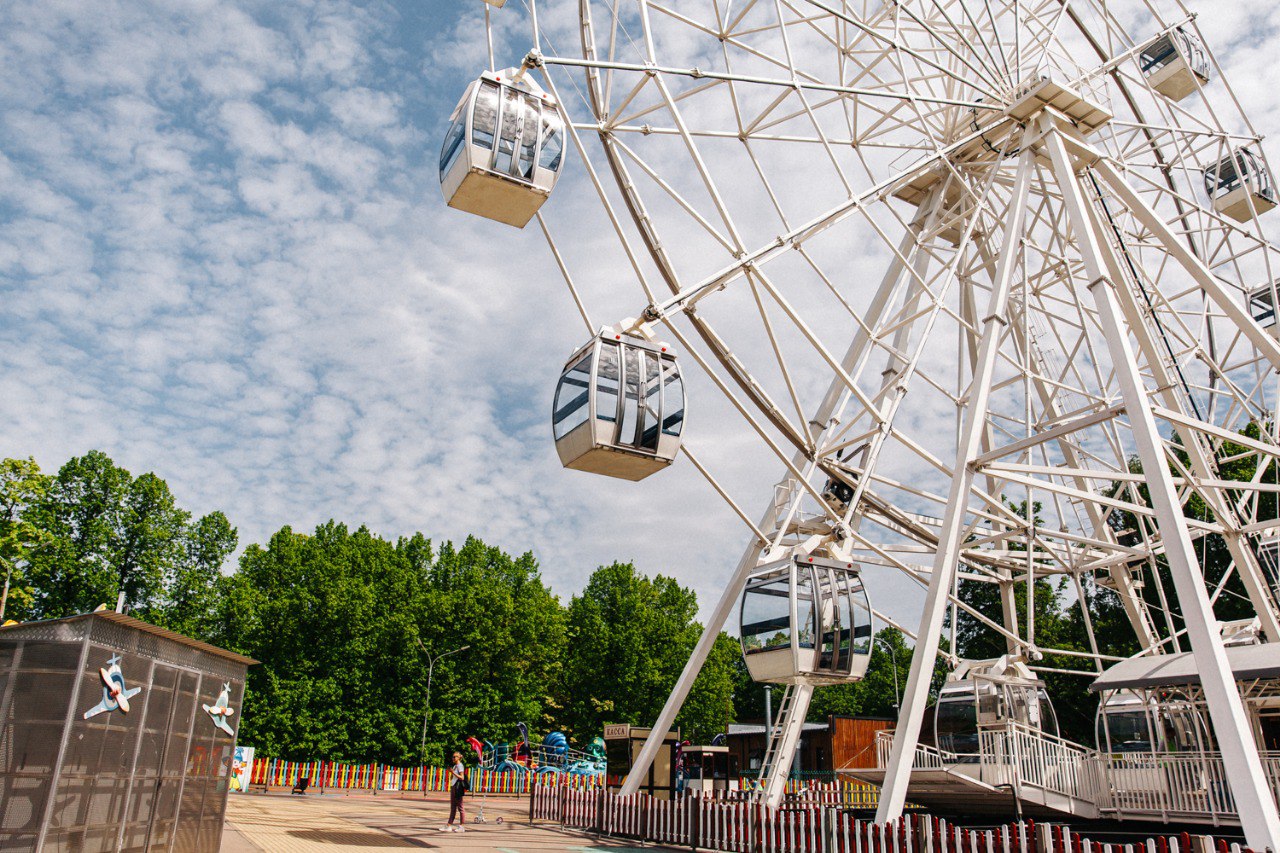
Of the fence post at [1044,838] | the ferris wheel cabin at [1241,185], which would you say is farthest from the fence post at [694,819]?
the ferris wheel cabin at [1241,185]

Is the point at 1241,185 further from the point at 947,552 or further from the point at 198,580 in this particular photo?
the point at 198,580

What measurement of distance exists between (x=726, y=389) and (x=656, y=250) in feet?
9.50

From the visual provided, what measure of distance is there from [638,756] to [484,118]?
44.8 ft

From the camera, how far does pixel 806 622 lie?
1369 centimetres

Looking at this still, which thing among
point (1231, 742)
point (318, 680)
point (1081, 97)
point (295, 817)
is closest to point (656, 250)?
point (1081, 97)

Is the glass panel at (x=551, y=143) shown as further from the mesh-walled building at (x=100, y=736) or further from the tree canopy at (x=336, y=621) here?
the tree canopy at (x=336, y=621)

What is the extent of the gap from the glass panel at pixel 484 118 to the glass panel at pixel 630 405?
11.9ft

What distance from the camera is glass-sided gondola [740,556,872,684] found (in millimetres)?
13664

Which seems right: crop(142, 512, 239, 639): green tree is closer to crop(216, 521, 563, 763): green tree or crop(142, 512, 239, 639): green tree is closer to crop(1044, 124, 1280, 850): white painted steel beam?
crop(216, 521, 563, 763): green tree

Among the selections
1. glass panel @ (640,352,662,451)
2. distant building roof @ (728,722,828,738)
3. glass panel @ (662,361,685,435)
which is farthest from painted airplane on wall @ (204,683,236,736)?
distant building roof @ (728,722,828,738)

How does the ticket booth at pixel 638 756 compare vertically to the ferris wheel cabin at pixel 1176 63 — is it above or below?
below

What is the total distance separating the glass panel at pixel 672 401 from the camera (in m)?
12.9

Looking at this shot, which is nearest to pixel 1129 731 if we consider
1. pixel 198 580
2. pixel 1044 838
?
pixel 1044 838

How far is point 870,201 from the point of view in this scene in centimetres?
1739
